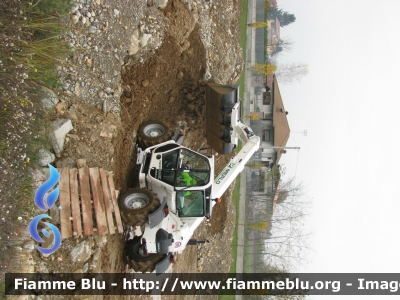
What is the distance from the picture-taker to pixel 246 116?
16.9 meters

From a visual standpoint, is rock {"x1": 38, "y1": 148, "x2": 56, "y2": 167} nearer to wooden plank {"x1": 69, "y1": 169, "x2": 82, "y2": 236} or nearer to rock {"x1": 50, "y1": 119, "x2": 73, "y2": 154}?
rock {"x1": 50, "y1": 119, "x2": 73, "y2": 154}

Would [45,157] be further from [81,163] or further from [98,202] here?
[98,202]

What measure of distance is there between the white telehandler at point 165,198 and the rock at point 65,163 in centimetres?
116

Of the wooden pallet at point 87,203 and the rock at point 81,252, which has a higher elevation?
the wooden pallet at point 87,203

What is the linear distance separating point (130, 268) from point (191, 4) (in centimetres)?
766

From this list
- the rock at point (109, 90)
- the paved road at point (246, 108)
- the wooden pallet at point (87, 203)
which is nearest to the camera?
the wooden pallet at point (87, 203)

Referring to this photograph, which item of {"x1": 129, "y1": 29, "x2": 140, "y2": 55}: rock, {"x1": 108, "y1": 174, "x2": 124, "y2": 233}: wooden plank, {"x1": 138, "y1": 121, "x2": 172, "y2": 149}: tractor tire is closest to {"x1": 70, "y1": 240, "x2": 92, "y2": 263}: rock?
{"x1": 108, "y1": 174, "x2": 124, "y2": 233}: wooden plank

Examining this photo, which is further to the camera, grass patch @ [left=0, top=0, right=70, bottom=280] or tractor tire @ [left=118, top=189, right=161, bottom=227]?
tractor tire @ [left=118, top=189, right=161, bottom=227]

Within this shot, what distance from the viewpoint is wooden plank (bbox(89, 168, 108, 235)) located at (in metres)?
6.38

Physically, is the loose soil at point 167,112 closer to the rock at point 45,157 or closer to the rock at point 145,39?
the rock at point 45,157

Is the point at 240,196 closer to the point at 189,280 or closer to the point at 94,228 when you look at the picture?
the point at 189,280

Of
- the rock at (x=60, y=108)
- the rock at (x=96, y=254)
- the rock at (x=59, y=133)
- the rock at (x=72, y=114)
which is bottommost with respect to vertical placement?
the rock at (x=96, y=254)

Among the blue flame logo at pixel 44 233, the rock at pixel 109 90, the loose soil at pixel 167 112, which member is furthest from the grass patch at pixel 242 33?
the blue flame logo at pixel 44 233

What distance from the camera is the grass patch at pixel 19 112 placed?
4918mm
